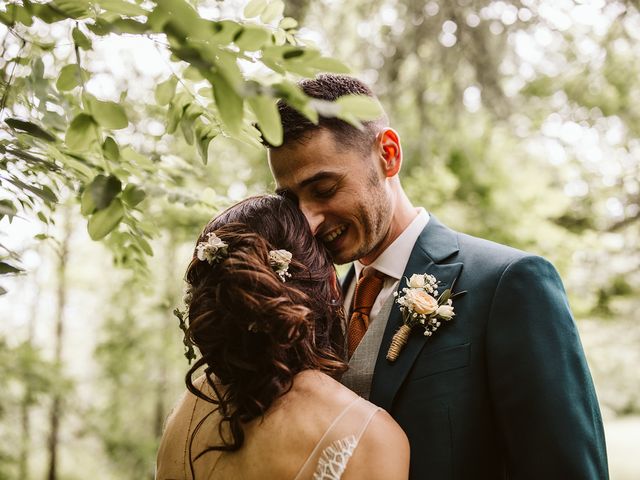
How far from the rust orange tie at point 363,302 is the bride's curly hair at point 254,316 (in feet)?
0.74

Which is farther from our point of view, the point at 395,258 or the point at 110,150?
the point at 395,258

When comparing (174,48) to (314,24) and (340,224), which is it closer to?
(340,224)

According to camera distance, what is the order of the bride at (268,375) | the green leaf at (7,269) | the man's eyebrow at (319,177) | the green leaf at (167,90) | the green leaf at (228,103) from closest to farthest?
the green leaf at (228,103), the green leaf at (7,269), the green leaf at (167,90), the bride at (268,375), the man's eyebrow at (319,177)

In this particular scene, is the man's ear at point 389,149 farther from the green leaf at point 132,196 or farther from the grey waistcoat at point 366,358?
the green leaf at point 132,196

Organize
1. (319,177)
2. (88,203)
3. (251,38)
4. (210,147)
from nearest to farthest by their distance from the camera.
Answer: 1. (251,38)
2. (88,203)
3. (319,177)
4. (210,147)

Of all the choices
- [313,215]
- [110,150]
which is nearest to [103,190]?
[110,150]

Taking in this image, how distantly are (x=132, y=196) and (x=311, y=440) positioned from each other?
91cm

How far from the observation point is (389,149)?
2641 millimetres

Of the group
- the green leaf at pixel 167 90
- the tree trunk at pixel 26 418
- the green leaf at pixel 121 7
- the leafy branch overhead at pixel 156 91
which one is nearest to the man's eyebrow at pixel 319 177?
the leafy branch overhead at pixel 156 91

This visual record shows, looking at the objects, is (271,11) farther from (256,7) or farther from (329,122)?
(329,122)

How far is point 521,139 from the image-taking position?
24.1ft

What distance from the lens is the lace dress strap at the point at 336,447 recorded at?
1.72 metres

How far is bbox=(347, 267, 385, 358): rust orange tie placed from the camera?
8.01 ft

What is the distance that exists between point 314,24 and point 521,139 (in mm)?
3136
